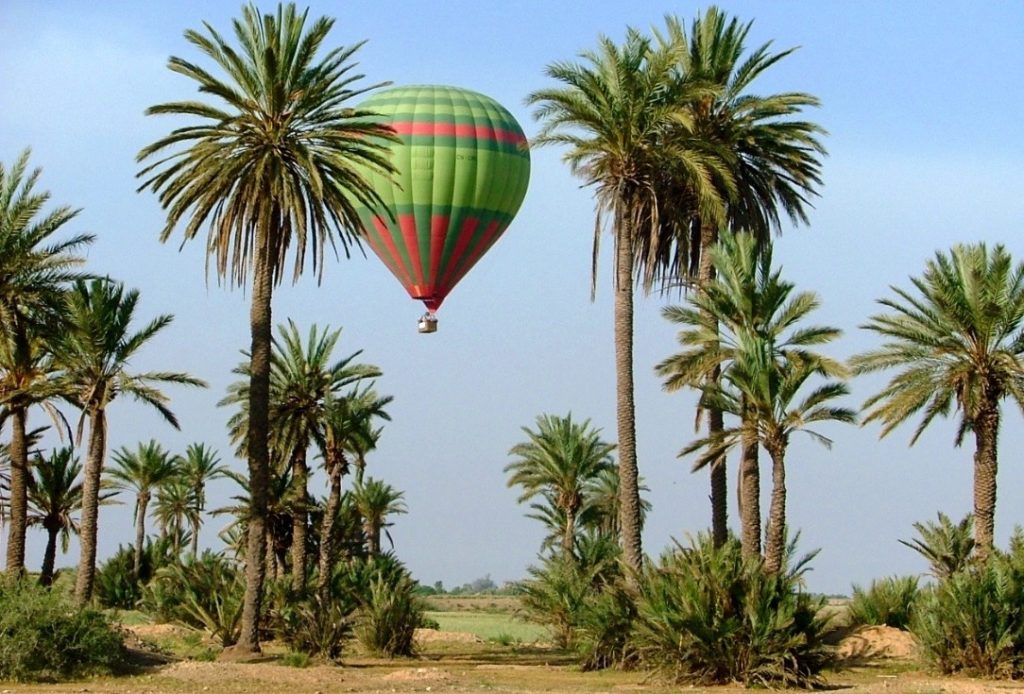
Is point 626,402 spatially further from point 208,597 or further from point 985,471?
point 208,597

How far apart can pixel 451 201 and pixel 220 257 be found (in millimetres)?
20996

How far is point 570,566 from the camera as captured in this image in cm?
5000

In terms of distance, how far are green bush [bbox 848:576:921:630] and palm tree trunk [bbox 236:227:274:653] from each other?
17977 millimetres

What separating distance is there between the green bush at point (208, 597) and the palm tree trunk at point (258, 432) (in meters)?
1.62

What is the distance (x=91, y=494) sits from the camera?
45.4m

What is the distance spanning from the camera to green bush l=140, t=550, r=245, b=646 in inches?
1671

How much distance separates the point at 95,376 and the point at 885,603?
24205 millimetres

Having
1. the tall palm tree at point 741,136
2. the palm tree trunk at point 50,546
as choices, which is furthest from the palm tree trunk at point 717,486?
the palm tree trunk at point 50,546

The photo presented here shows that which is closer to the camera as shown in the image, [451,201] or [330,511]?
[330,511]

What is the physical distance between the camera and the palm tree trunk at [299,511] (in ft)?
172

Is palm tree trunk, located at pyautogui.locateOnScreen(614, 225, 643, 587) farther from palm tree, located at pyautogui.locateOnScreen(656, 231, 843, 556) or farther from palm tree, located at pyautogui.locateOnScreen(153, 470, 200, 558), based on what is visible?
palm tree, located at pyautogui.locateOnScreen(153, 470, 200, 558)

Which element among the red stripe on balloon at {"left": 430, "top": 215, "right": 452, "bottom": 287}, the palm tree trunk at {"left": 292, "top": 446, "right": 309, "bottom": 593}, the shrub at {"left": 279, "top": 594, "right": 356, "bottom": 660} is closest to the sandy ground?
the shrub at {"left": 279, "top": 594, "right": 356, "bottom": 660}

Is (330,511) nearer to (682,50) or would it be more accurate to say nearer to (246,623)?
(246,623)

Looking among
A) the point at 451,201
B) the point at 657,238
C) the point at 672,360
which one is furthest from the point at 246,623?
the point at 451,201
